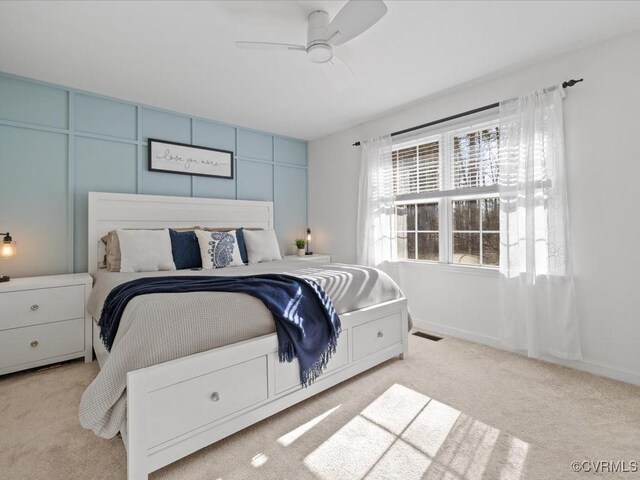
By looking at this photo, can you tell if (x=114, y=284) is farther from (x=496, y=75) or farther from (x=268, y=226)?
(x=496, y=75)

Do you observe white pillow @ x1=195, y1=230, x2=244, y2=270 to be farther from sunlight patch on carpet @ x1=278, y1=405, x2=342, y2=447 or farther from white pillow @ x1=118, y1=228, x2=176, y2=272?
sunlight patch on carpet @ x1=278, y1=405, x2=342, y2=447

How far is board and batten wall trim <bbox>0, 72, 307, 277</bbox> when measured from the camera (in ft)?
9.48

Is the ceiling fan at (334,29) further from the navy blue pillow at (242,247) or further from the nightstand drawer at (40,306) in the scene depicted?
the nightstand drawer at (40,306)

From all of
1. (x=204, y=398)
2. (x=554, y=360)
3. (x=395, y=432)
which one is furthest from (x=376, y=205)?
(x=204, y=398)

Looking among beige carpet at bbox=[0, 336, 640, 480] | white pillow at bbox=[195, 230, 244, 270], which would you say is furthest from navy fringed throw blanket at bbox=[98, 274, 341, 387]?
Result: white pillow at bbox=[195, 230, 244, 270]

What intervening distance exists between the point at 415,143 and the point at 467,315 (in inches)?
74.9

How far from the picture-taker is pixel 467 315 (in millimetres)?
3256

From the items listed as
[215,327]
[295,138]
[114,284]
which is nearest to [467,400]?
[215,327]

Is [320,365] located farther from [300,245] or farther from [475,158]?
[300,245]

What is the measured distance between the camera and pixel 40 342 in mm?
2590

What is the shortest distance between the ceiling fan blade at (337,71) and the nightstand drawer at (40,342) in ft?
9.20

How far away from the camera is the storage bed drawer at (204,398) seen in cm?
147

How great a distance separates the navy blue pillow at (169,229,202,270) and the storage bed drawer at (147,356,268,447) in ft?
5.47

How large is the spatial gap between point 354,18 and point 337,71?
613mm
